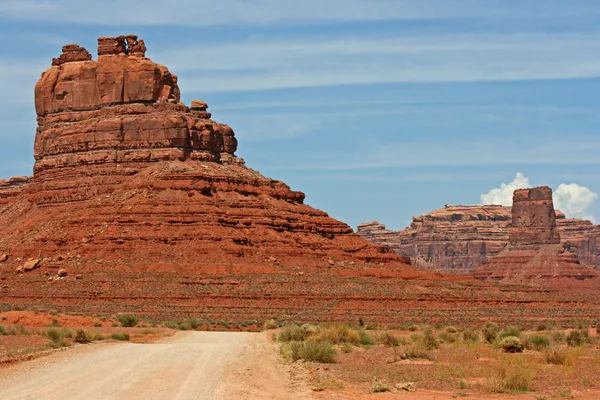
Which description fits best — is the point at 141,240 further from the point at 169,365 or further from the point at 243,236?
the point at 169,365

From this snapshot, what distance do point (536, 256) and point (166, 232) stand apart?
111 meters

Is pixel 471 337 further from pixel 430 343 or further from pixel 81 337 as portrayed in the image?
pixel 81 337

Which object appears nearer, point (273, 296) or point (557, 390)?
point (557, 390)

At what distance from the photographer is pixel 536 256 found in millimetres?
187625

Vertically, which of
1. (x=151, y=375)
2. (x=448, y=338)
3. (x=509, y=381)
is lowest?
(x=509, y=381)

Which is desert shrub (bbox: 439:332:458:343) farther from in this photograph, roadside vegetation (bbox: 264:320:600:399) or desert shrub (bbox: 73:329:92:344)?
desert shrub (bbox: 73:329:92:344)

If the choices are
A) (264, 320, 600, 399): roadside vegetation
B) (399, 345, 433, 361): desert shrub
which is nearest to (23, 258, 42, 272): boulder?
(264, 320, 600, 399): roadside vegetation

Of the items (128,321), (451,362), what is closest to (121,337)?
(128,321)

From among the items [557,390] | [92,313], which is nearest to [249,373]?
[557,390]

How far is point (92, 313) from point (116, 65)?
38.0 metres

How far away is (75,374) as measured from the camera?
92.8ft

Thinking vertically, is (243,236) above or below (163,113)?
below

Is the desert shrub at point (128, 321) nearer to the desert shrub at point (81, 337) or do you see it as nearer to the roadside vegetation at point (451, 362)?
the roadside vegetation at point (451, 362)

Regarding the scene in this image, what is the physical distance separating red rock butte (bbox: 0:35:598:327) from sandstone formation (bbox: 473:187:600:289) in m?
79.7
